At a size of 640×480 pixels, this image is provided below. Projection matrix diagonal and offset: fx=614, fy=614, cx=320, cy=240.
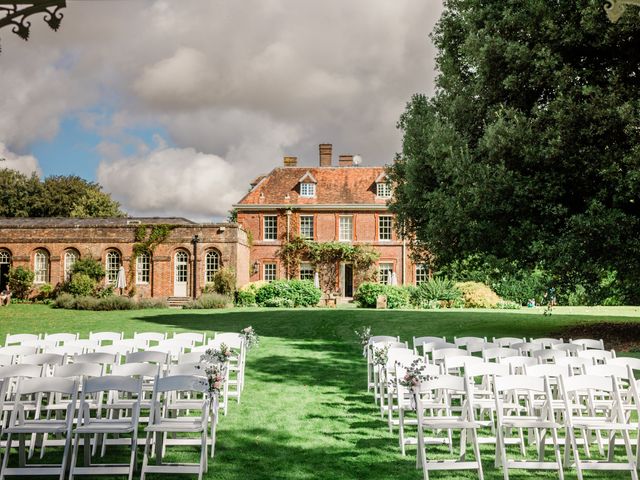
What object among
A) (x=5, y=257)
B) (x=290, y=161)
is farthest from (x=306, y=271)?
(x=5, y=257)

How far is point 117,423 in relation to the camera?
20.7ft

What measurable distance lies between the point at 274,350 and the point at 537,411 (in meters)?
9.60

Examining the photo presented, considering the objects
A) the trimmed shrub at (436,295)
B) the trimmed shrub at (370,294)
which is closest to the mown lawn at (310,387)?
the trimmed shrub at (370,294)

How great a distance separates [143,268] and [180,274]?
7.54 feet

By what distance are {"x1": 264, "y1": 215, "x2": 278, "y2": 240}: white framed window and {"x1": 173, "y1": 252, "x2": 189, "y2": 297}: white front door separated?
18.0 ft

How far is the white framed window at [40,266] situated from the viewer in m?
36.3

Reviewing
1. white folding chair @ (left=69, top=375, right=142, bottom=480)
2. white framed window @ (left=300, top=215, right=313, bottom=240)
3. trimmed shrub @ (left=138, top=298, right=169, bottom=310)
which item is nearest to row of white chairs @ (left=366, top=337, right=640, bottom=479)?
white folding chair @ (left=69, top=375, right=142, bottom=480)

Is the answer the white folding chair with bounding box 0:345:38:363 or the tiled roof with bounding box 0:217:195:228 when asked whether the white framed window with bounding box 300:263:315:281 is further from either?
the white folding chair with bounding box 0:345:38:363

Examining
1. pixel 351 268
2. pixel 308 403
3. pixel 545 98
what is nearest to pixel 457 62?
pixel 545 98

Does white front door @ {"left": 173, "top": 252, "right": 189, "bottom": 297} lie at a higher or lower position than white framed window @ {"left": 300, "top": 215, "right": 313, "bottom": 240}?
lower

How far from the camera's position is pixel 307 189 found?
39.3 meters

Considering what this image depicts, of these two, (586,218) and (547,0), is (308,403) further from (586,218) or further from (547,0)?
(547,0)

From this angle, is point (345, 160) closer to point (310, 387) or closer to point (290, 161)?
point (290, 161)

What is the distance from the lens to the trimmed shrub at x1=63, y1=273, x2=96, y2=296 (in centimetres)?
3459
